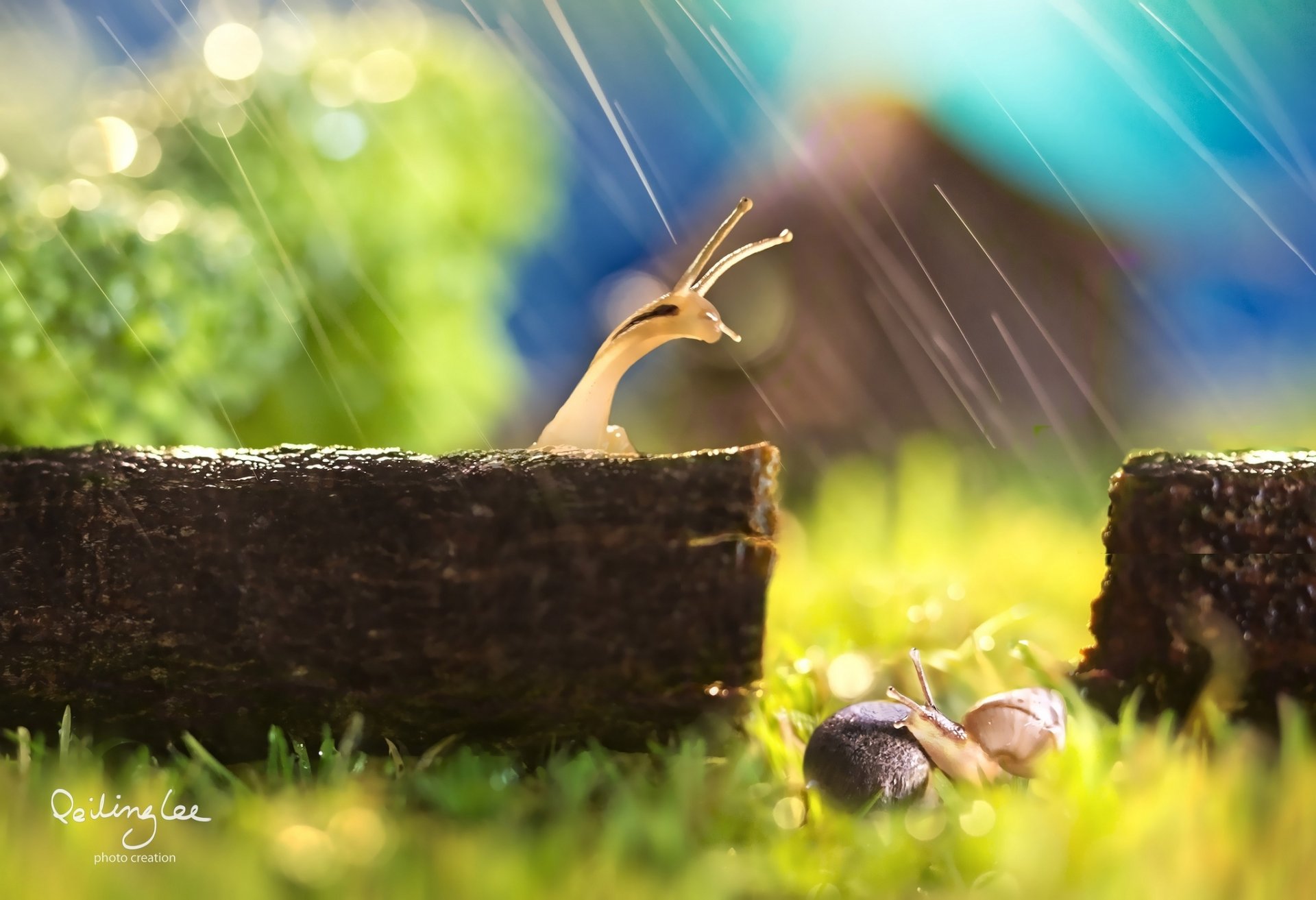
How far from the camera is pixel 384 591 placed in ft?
2.92

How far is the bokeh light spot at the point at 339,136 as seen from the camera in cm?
250

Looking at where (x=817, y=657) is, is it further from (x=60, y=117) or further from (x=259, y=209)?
(x=60, y=117)

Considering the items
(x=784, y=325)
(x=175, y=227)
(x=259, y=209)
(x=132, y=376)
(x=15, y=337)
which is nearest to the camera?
(x=15, y=337)

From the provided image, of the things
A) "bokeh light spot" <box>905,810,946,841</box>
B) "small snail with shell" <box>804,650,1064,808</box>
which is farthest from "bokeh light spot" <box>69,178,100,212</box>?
"bokeh light spot" <box>905,810,946,841</box>

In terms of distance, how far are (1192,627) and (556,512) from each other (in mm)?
641

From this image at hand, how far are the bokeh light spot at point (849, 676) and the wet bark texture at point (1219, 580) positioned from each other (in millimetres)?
299

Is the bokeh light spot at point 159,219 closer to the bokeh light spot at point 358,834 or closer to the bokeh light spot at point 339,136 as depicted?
the bokeh light spot at point 339,136

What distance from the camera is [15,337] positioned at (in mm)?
1712

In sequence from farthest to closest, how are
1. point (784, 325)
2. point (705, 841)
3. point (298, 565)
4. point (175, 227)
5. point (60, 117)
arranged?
point (784, 325) → point (60, 117) → point (175, 227) → point (298, 565) → point (705, 841)

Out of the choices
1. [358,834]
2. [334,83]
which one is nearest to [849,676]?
[358,834]

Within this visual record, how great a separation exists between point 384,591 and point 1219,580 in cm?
82

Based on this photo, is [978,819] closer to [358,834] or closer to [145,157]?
[358,834]

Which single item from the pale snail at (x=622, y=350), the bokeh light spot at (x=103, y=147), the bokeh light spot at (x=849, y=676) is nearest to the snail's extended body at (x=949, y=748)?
the bokeh light spot at (x=849, y=676)

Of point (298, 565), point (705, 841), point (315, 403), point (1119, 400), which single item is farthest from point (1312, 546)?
point (315, 403)
